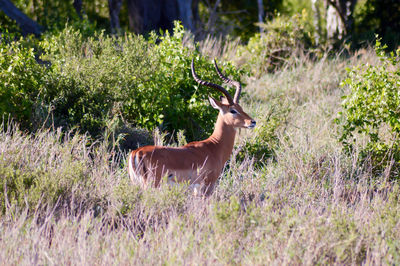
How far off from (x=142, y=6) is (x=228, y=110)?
27.9ft

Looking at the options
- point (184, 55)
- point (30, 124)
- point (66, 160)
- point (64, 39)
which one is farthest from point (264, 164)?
point (64, 39)

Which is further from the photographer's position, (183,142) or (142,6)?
(142,6)

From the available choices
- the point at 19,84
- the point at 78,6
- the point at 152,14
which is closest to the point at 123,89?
the point at 19,84

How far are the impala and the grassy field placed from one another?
0.52ft

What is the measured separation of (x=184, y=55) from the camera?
264 inches

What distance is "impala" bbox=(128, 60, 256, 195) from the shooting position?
450 centimetres

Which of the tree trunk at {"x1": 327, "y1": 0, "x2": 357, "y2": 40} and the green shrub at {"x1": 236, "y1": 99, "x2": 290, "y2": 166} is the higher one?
the tree trunk at {"x1": 327, "y1": 0, "x2": 357, "y2": 40}

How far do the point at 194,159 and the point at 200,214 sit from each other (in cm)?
82

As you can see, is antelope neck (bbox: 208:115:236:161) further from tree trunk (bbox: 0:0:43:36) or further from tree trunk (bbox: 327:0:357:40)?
tree trunk (bbox: 327:0:357:40)

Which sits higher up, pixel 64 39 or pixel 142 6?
pixel 142 6

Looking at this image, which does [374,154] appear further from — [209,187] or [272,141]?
[209,187]

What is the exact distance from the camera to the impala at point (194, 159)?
177 inches

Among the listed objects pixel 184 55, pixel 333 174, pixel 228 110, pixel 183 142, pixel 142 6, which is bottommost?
pixel 333 174

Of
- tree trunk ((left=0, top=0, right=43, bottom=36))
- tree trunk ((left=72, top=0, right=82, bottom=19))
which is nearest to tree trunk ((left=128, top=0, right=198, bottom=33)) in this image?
tree trunk ((left=72, top=0, right=82, bottom=19))
